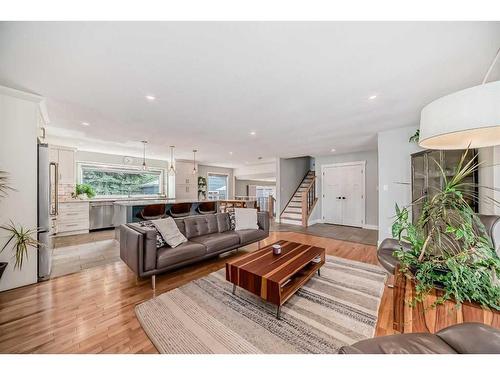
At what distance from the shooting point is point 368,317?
1808 millimetres

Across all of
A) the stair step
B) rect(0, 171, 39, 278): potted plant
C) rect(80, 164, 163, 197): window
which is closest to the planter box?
rect(0, 171, 39, 278): potted plant

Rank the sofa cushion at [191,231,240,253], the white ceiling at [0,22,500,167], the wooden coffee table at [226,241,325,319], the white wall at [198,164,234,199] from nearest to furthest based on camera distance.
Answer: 1. the white ceiling at [0,22,500,167]
2. the wooden coffee table at [226,241,325,319]
3. the sofa cushion at [191,231,240,253]
4. the white wall at [198,164,234,199]

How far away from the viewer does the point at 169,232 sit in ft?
8.76

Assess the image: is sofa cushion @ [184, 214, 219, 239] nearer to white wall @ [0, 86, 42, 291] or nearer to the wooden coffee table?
the wooden coffee table

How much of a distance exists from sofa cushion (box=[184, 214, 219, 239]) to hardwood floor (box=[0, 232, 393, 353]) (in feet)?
1.74

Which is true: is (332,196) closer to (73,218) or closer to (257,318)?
(257,318)

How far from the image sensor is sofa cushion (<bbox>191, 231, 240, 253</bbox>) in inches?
114

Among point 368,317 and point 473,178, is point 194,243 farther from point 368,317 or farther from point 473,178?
point 473,178

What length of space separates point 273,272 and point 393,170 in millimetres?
3435

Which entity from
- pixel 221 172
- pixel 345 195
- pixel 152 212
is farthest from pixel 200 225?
pixel 221 172

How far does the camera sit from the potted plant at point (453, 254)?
37.1 inches

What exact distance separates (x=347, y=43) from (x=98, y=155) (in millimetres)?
7004

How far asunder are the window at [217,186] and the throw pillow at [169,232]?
6.83 meters
